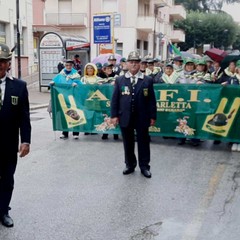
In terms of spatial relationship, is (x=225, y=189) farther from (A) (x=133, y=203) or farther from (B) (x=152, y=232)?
(B) (x=152, y=232)

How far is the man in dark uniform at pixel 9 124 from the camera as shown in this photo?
396 centimetres

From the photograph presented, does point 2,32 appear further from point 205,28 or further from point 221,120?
point 205,28

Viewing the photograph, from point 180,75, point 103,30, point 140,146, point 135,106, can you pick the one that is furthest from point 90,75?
point 103,30

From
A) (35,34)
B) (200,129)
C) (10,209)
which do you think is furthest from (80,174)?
(35,34)

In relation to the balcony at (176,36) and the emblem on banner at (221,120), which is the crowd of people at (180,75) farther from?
the balcony at (176,36)

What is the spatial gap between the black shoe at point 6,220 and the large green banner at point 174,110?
4.43 m

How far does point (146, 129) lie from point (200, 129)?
222 centimetres

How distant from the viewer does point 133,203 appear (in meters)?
4.94

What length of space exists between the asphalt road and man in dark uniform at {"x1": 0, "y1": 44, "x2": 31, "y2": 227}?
40cm

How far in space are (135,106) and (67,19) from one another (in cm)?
3209

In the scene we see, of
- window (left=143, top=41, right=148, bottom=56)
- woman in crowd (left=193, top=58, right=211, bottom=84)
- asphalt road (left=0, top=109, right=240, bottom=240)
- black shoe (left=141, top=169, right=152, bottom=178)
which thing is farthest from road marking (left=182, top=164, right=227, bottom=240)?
window (left=143, top=41, right=148, bottom=56)

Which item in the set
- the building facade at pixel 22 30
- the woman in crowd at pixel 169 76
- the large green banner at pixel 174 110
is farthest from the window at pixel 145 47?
the large green banner at pixel 174 110

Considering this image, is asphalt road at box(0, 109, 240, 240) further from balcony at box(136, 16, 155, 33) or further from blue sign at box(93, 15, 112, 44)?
balcony at box(136, 16, 155, 33)

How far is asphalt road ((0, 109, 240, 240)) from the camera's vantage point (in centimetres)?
415
